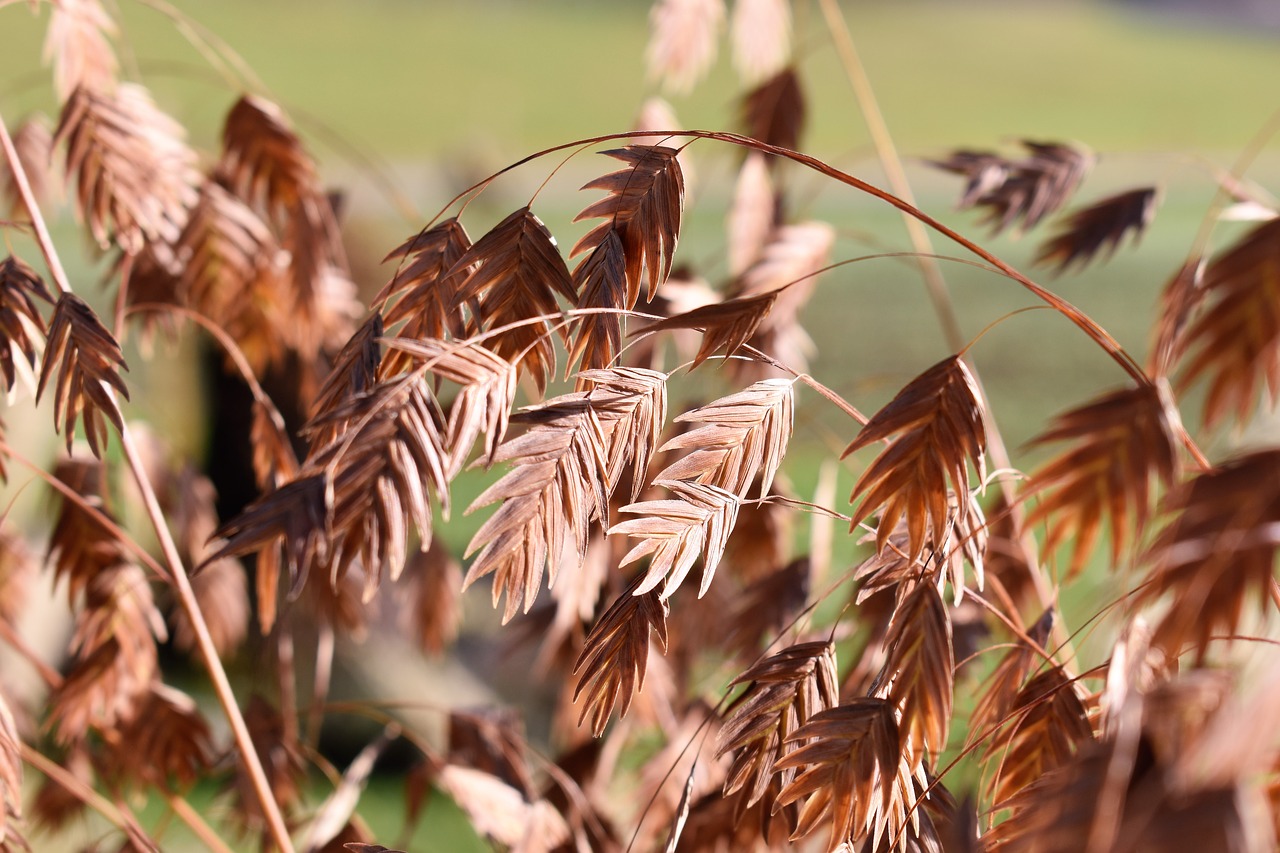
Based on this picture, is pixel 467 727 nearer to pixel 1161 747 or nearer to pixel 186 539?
pixel 186 539

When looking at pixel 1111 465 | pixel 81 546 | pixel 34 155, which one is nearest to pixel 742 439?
pixel 1111 465

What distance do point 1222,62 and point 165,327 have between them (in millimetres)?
10313

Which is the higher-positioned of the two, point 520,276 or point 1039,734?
point 520,276

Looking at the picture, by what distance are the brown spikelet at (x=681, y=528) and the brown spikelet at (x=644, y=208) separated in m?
0.09

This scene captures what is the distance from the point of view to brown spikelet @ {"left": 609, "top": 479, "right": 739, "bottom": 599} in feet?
1.41

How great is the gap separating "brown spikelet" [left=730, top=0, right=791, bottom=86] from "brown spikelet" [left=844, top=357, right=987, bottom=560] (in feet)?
2.06

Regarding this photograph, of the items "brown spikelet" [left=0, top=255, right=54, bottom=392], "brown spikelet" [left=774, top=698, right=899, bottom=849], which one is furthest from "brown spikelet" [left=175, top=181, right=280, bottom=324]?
"brown spikelet" [left=774, top=698, right=899, bottom=849]

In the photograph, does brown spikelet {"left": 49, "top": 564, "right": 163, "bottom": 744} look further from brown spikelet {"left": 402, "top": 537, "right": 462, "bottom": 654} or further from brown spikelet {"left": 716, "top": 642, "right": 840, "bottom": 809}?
brown spikelet {"left": 716, "top": 642, "right": 840, "bottom": 809}

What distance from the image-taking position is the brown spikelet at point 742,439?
46cm

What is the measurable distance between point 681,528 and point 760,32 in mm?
698

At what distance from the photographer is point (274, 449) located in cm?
73

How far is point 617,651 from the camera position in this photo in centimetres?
48

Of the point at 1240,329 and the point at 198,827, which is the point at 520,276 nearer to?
the point at 1240,329

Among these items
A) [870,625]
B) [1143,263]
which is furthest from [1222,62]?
[870,625]
